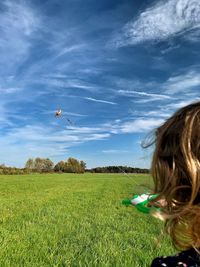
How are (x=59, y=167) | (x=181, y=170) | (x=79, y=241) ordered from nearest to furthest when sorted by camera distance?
(x=181, y=170) < (x=79, y=241) < (x=59, y=167)

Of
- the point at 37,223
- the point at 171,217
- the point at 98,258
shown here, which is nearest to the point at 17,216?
the point at 37,223

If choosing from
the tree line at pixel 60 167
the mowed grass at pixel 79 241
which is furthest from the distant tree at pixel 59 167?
the mowed grass at pixel 79 241

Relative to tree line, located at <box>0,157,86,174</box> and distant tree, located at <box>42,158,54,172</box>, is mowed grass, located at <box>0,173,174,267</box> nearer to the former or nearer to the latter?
tree line, located at <box>0,157,86,174</box>

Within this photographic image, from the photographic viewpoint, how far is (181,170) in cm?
211

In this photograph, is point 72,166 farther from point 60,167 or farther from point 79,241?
point 79,241

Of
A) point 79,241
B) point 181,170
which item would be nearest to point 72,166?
point 79,241

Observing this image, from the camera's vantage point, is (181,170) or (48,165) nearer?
(181,170)

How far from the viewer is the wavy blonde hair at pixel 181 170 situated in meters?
2.07

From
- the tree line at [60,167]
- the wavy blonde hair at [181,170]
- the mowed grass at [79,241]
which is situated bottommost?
the mowed grass at [79,241]

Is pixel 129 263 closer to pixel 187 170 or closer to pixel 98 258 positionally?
pixel 98 258

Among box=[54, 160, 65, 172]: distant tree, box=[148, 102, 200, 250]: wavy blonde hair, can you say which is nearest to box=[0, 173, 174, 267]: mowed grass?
box=[148, 102, 200, 250]: wavy blonde hair

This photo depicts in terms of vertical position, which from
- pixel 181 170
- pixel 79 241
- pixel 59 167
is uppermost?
pixel 59 167

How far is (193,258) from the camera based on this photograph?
6.50ft

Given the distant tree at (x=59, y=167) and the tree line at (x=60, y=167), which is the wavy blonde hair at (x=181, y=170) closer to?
the tree line at (x=60, y=167)
